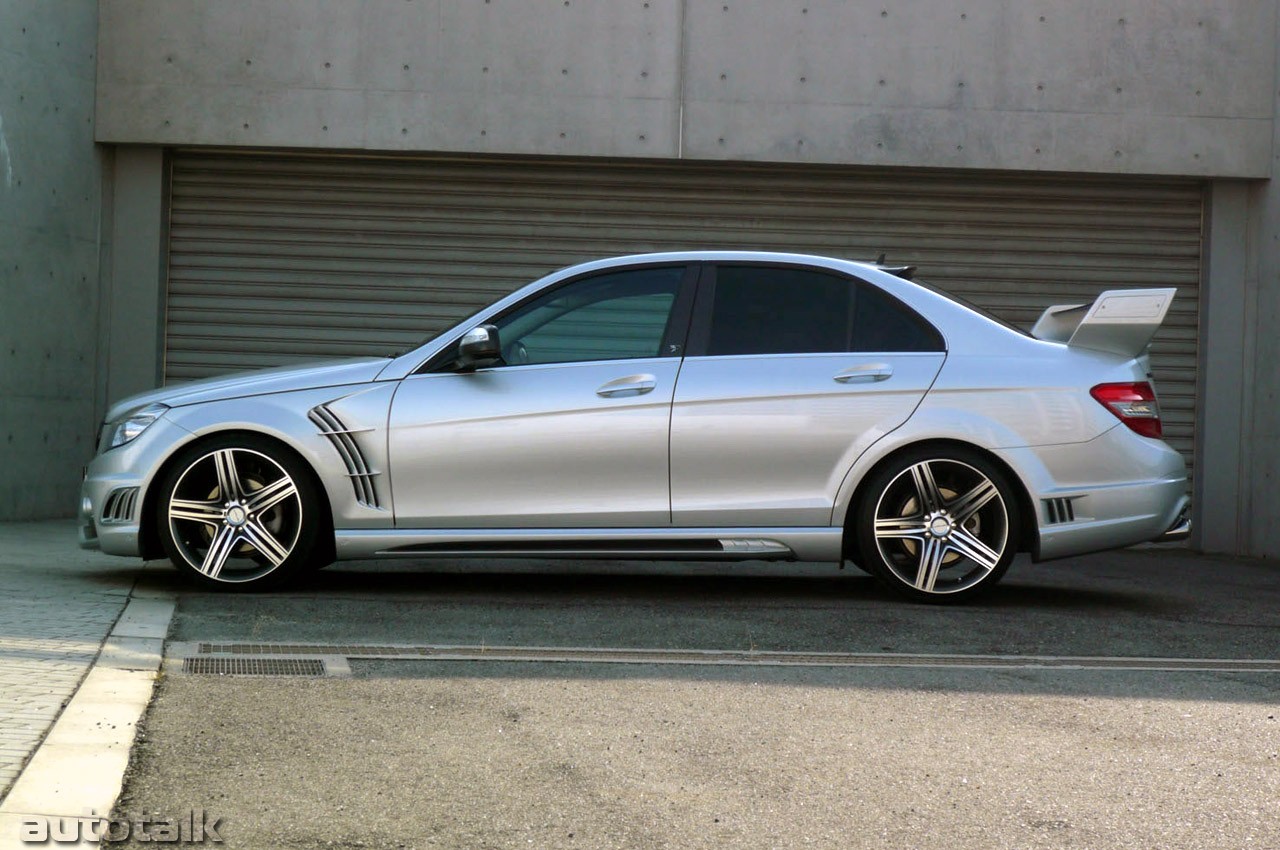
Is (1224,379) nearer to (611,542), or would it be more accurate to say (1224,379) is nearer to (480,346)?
(611,542)

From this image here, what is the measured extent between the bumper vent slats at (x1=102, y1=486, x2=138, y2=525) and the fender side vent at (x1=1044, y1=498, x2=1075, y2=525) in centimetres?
400

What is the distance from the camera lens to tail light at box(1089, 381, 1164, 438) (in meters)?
7.10

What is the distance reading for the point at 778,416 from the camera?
6996 millimetres

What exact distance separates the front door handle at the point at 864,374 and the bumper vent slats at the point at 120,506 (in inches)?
124

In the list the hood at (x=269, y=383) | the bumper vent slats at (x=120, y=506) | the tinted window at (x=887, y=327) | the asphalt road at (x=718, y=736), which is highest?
the tinted window at (x=887, y=327)

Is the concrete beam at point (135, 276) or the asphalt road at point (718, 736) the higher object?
the concrete beam at point (135, 276)

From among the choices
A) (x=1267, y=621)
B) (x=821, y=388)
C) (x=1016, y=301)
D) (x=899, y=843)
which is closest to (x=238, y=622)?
(x=821, y=388)

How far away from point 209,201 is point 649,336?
6795 millimetres

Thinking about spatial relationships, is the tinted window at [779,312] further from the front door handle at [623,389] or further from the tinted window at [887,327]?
the front door handle at [623,389]

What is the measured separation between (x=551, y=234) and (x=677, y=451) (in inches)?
244

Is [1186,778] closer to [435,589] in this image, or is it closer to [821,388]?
[821,388]

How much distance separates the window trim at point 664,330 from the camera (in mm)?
7125

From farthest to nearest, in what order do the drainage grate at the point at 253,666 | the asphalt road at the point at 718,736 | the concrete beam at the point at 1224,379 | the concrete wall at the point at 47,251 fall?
1. the concrete beam at the point at 1224,379
2. the concrete wall at the point at 47,251
3. the drainage grate at the point at 253,666
4. the asphalt road at the point at 718,736

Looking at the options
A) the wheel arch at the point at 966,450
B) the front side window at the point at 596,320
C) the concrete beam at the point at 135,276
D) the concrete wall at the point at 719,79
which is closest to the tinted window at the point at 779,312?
the front side window at the point at 596,320
